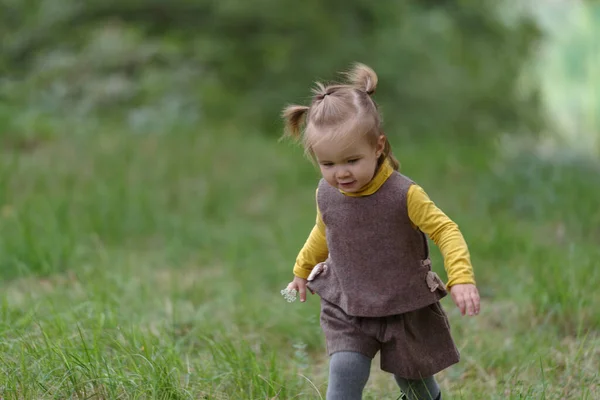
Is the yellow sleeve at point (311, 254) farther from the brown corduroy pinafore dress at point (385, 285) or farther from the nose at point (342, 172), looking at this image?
the nose at point (342, 172)

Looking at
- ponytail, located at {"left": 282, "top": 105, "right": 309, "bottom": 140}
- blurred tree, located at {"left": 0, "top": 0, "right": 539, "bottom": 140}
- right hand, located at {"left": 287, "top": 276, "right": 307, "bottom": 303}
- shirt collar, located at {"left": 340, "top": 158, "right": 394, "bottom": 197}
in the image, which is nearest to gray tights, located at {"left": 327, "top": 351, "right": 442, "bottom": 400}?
right hand, located at {"left": 287, "top": 276, "right": 307, "bottom": 303}

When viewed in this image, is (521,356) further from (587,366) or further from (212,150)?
(212,150)

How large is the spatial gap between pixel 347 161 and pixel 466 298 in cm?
58

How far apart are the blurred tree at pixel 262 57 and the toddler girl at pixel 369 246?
6.02 m

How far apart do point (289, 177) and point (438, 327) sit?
5103 mm

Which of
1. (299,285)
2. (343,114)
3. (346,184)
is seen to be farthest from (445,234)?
(299,285)

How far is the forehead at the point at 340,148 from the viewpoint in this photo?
8.52 feet

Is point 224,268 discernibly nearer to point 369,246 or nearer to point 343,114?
point 369,246

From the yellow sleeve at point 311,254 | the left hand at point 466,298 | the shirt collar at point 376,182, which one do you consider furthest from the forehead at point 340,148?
the left hand at point 466,298

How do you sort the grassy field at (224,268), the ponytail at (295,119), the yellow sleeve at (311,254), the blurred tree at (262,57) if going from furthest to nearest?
1. the blurred tree at (262,57)
2. the grassy field at (224,268)
3. the yellow sleeve at (311,254)
4. the ponytail at (295,119)

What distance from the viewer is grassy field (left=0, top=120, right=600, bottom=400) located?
3037 millimetres

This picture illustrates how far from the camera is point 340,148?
2600mm

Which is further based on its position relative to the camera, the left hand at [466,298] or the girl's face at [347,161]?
the girl's face at [347,161]

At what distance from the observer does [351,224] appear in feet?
8.96
